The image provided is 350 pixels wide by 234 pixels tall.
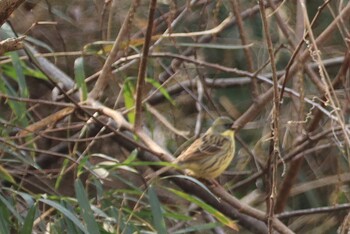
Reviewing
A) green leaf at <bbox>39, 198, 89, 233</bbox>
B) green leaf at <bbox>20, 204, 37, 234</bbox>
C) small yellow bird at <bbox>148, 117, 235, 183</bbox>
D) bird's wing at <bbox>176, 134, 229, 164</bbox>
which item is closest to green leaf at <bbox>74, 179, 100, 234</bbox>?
green leaf at <bbox>39, 198, 89, 233</bbox>

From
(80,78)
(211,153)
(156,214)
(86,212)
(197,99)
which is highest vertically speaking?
(80,78)

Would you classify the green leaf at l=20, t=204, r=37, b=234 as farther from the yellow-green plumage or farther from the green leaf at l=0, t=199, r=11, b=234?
the yellow-green plumage

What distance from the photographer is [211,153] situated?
3764 mm

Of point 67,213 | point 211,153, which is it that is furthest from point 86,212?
point 211,153

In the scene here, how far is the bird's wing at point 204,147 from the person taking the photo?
3594mm

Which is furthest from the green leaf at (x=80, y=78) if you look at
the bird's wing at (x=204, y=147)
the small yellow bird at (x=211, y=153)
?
the bird's wing at (x=204, y=147)

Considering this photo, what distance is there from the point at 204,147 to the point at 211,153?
2.6 inches

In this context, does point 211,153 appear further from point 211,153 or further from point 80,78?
point 80,78

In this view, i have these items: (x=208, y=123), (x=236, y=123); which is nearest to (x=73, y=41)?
(x=208, y=123)

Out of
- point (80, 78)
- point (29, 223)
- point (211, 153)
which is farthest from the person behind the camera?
point (211, 153)

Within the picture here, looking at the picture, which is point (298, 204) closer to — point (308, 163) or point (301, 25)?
point (308, 163)

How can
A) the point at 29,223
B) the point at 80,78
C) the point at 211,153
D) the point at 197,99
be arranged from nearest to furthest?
the point at 29,223 < the point at 80,78 < the point at 211,153 < the point at 197,99

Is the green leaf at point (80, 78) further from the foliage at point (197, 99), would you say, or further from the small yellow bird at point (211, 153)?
the small yellow bird at point (211, 153)

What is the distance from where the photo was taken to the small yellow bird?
353 centimetres
